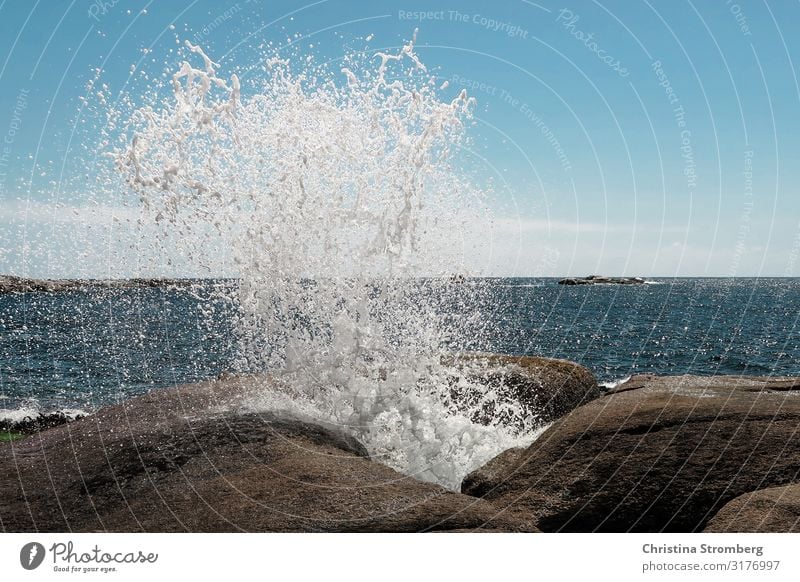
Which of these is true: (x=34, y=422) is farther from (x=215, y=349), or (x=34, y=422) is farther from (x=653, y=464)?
(x=215, y=349)

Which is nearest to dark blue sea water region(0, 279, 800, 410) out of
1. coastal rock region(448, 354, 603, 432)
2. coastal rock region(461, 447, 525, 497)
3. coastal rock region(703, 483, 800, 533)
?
coastal rock region(448, 354, 603, 432)

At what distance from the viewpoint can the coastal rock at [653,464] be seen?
24.1ft

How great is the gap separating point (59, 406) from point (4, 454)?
63.2ft

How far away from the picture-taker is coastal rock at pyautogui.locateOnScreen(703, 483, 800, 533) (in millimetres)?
6125

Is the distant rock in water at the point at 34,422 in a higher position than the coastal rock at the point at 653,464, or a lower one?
lower

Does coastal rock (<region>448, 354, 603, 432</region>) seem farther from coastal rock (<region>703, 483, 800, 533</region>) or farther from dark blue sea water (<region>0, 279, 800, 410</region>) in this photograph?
coastal rock (<region>703, 483, 800, 533</region>)

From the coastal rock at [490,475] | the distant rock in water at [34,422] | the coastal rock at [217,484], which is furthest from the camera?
the distant rock in water at [34,422]

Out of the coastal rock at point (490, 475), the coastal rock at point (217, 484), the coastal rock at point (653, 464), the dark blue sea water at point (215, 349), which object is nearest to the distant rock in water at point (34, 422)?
the dark blue sea water at point (215, 349)

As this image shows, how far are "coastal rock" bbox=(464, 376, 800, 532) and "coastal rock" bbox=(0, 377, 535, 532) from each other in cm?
84

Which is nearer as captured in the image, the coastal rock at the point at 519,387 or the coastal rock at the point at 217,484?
→ the coastal rock at the point at 217,484

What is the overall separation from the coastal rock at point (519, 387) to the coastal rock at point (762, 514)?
6.34 metres

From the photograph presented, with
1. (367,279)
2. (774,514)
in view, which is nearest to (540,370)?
(367,279)

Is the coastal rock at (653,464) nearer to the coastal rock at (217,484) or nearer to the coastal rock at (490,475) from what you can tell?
the coastal rock at (490,475)

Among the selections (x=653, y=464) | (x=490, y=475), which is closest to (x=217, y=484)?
(x=490, y=475)
